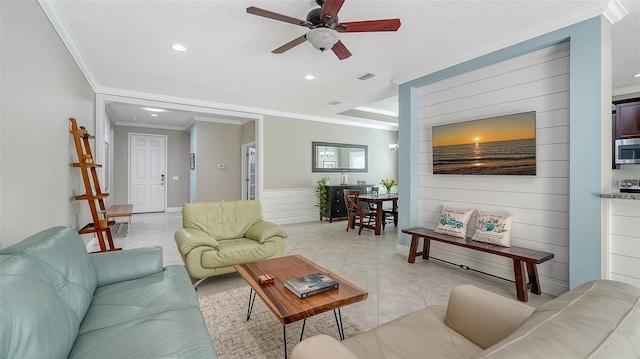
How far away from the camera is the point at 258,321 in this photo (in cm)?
217

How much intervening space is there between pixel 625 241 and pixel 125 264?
12.9 ft

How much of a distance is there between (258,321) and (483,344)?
5.18 feet

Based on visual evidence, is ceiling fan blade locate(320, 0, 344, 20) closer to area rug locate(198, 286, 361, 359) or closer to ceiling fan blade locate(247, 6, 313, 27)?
ceiling fan blade locate(247, 6, 313, 27)

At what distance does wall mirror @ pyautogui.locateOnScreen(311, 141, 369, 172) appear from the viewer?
686cm

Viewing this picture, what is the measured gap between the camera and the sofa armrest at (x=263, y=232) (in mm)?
3055

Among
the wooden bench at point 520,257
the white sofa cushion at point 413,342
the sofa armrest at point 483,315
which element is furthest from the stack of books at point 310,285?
the wooden bench at point 520,257

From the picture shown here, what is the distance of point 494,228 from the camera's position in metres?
A: 2.94

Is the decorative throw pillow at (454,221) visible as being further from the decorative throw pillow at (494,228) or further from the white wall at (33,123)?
the white wall at (33,123)

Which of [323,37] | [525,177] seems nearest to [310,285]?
[323,37]

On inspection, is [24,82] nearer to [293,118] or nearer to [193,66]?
[193,66]

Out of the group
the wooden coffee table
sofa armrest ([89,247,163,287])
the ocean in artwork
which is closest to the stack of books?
the wooden coffee table

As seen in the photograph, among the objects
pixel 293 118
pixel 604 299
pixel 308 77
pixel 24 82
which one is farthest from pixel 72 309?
pixel 293 118

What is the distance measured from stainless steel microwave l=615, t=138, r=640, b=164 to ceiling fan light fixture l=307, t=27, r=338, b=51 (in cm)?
516

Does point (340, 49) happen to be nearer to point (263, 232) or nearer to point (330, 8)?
point (330, 8)
